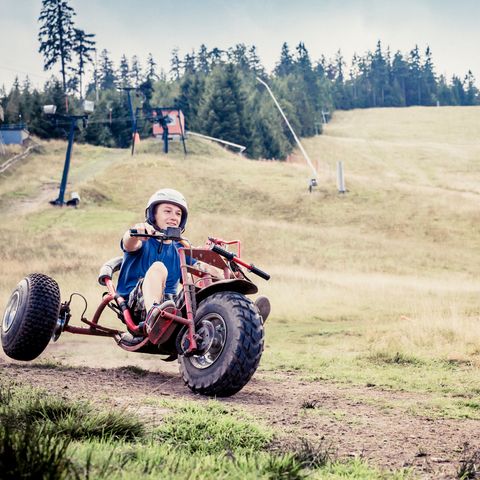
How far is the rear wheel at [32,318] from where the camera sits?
7793 mm

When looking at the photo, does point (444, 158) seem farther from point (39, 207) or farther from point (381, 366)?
point (381, 366)

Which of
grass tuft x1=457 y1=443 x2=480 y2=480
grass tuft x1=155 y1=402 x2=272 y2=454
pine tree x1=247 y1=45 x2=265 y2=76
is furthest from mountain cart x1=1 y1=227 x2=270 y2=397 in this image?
pine tree x1=247 y1=45 x2=265 y2=76

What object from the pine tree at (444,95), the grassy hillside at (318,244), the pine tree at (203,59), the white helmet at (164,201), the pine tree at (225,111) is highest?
the pine tree at (203,59)

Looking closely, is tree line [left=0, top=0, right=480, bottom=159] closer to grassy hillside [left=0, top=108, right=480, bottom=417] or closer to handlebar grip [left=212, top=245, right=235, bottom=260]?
grassy hillside [left=0, top=108, right=480, bottom=417]

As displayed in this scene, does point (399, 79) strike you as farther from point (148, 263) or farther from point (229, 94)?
point (148, 263)

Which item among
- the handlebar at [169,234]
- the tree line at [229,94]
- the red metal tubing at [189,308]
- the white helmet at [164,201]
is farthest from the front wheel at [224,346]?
the tree line at [229,94]

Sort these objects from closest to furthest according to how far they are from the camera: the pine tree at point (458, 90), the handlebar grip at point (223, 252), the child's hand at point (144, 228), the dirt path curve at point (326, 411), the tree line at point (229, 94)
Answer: the dirt path curve at point (326, 411)
the handlebar grip at point (223, 252)
the child's hand at point (144, 228)
the tree line at point (229, 94)
the pine tree at point (458, 90)

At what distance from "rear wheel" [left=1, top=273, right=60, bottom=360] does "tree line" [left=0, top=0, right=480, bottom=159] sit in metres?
49.1

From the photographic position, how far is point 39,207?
43.1 metres

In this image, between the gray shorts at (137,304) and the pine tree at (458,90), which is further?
the pine tree at (458,90)

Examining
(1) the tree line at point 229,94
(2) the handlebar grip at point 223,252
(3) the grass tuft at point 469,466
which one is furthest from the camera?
(1) the tree line at point 229,94

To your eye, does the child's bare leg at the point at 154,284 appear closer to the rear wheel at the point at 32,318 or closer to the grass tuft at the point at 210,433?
the rear wheel at the point at 32,318

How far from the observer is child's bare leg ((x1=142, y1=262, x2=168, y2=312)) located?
6922 mm

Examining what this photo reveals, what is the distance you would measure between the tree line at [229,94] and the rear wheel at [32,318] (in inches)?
1932
